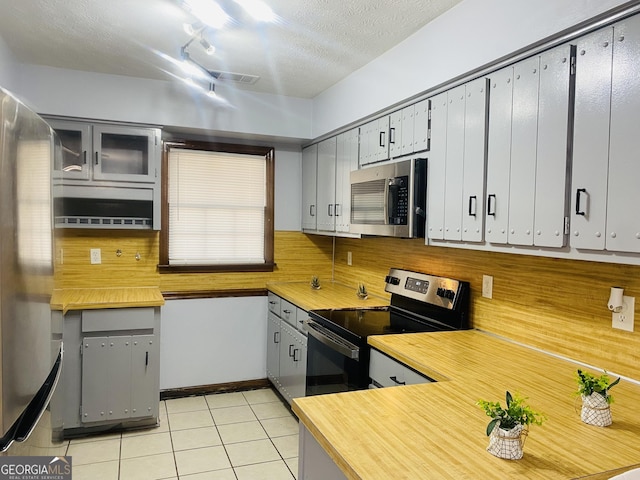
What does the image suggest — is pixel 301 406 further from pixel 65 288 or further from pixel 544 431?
pixel 65 288

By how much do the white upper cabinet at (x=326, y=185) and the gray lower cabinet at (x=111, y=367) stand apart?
1468 mm

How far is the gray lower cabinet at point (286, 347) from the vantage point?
3.37 metres

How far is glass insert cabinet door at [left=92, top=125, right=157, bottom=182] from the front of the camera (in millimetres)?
3514

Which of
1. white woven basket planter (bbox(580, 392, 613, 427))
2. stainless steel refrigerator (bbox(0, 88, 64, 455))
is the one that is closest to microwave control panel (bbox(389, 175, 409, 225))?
white woven basket planter (bbox(580, 392, 613, 427))

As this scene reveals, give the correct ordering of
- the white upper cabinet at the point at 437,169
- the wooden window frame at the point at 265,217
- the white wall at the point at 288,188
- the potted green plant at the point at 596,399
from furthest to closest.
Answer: the white wall at the point at 288,188, the wooden window frame at the point at 265,217, the white upper cabinet at the point at 437,169, the potted green plant at the point at 596,399

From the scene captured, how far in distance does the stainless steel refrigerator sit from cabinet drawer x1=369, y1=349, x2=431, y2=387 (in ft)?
4.70

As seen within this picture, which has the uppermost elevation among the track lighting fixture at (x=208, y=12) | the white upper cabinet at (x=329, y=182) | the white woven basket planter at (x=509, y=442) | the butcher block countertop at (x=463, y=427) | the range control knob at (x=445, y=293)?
the track lighting fixture at (x=208, y=12)

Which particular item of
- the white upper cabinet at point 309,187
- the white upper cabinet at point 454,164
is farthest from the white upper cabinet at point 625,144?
the white upper cabinet at point 309,187

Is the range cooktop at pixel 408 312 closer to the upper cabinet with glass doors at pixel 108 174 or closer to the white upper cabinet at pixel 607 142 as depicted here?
the white upper cabinet at pixel 607 142

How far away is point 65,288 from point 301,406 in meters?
2.84

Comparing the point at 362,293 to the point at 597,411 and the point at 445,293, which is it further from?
the point at 597,411

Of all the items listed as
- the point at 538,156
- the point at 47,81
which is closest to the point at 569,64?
the point at 538,156

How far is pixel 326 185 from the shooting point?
3863mm

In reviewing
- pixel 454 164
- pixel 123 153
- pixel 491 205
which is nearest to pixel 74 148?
pixel 123 153
